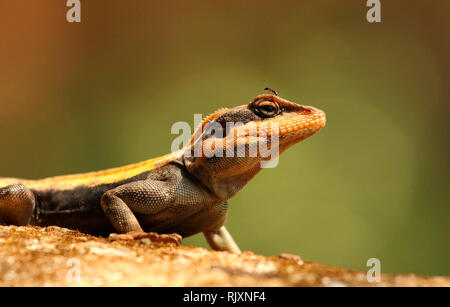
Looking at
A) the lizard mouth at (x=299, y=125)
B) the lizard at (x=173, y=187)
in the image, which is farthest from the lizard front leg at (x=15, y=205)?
the lizard mouth at (x=299, y=125)

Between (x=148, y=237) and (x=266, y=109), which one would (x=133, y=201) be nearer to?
(x=148, y=237)

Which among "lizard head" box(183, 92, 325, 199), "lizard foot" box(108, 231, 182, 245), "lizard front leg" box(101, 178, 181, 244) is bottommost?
"lizard foot" box(108, 231, 182, 245)

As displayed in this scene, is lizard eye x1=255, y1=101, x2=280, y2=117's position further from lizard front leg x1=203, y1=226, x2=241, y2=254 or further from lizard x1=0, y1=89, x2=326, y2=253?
lizard front leg x1=203, y1=226, x2=241, y2=254

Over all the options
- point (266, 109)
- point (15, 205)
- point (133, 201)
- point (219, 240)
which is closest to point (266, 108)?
point (266, 109)

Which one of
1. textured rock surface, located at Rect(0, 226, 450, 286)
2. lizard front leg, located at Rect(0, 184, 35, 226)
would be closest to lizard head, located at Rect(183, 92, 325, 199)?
textured rock surface, located at Rect(0, 226, 450, 286)
